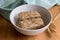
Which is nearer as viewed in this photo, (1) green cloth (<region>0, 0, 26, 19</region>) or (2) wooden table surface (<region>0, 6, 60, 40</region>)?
(2) wooden table surface (<region>0, 6, 60, 40</region>)

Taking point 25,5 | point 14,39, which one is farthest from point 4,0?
point 14,39

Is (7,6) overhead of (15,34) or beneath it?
overhead

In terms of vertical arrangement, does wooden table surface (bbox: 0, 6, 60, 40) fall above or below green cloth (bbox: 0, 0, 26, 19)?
below

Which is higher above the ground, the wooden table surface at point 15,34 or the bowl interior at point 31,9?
the bowl interior at point 31,9

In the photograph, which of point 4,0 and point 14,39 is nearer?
point 14,39

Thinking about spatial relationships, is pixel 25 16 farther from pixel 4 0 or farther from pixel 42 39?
pixel 4 0

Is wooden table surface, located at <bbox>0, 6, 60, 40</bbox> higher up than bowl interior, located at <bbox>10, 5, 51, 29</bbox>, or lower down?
lower down

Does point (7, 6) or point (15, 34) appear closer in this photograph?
point (15, 34)

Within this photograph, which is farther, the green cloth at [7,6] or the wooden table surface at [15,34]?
the green cloth at [7,6]

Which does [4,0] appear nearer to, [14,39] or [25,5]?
[25,5]

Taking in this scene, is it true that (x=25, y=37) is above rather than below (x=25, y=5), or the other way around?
below
